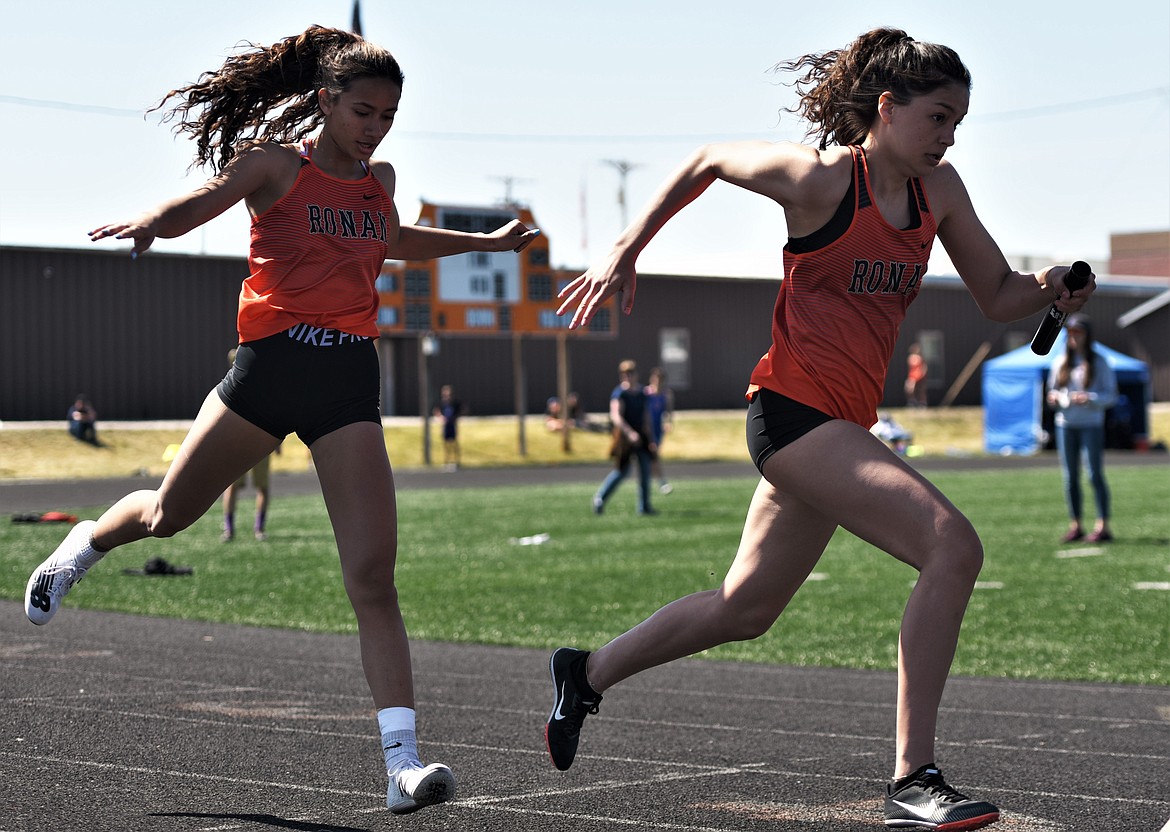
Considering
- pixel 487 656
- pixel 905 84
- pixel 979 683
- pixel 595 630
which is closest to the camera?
pixel 905 84

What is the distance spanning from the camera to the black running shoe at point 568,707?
15.9ft

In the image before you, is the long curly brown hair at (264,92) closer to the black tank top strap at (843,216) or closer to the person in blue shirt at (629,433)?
the black tank top strap at (843,216)

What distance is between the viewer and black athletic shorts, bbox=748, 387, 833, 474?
4281mm

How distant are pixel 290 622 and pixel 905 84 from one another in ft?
22.7

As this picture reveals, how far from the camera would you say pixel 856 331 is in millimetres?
4316

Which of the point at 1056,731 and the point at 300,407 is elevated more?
the point at 300,407

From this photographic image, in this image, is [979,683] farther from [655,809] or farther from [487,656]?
[655,809]

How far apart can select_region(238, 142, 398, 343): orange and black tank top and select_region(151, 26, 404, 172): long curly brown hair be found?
25 centimetres

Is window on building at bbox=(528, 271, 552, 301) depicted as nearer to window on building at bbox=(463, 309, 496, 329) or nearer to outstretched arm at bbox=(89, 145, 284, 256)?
window on building at bbox=(463, 309, 496, 329)

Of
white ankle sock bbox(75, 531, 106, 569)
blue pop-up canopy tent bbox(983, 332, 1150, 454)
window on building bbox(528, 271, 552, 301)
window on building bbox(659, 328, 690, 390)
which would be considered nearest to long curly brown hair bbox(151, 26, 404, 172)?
white ankle sock bbox(75, 531, 106, 569)

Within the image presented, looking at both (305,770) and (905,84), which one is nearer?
(905,84)

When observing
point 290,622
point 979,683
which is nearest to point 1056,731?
point 979,683

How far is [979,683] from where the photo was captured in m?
7.80

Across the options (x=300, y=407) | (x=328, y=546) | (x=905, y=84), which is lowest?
(x=328, y=546)
